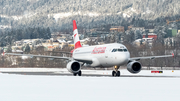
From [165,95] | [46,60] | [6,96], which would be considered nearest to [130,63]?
[165,95]

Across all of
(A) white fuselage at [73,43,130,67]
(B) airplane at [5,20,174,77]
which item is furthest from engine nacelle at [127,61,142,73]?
(A) white fuselage at [73,43,130,67]

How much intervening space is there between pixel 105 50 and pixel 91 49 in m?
5.26

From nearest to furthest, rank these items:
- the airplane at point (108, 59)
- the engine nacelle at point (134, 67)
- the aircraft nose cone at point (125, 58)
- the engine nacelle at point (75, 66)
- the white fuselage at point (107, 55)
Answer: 1. the aircraft nose cone at point (125, 58)
2. the white fuselage at point (107, 55)
3. the airplane at point (108, 59)
4. the engine nacelle at point (134, 67)
5. the engine nacelle at point (75, 66)

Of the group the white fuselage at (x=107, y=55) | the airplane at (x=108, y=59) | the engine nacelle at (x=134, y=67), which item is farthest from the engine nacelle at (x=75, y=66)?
the engine nacelle at (x=134, y=67)

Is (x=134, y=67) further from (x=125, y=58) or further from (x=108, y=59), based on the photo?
(x=108, y=59)

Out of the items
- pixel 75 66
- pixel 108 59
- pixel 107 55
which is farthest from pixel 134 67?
pixel 75 66

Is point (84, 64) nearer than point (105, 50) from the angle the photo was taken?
No

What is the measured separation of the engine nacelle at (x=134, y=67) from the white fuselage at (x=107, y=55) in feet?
2.89

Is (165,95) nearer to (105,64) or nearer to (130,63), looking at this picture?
(130,63)

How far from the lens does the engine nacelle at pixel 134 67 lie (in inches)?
1701

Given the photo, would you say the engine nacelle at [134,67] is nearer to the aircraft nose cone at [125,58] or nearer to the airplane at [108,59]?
the airplane at [108,59]

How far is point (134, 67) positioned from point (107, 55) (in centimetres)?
376

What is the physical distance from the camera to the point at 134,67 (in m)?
44.3

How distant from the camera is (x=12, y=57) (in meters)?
170
